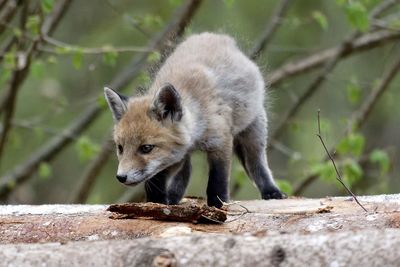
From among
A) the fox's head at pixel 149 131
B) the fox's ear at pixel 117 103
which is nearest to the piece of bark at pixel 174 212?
the fox's head at pixel 149 131

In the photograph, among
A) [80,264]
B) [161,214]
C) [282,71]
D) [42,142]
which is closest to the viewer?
[80,264]

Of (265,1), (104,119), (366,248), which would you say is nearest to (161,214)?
(366,248)

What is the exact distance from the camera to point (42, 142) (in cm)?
1653

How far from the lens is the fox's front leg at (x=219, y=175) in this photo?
8.02 metres

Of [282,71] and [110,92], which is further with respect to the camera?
[282,71]

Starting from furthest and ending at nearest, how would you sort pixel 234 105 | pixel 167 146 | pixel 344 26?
pixel 344 26
pixel 234 105
pixel 167 146

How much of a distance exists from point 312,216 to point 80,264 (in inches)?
84.1

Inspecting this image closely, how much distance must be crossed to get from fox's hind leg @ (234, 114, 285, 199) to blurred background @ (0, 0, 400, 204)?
45cm

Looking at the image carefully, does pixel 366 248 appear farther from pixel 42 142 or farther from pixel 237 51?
pixel 42 142

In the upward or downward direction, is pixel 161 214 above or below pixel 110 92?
below

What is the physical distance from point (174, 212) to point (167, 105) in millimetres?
2383

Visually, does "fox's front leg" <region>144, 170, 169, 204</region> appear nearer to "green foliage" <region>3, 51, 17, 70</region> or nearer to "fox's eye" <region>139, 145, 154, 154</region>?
"fox's eye" <region>139, 145, 154, 154</region>

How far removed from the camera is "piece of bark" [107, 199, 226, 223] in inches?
228

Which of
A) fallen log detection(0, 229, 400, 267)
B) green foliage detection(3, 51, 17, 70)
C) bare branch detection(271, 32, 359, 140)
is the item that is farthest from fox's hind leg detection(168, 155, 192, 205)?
bare branch detection(271, 32, 359, 140)
